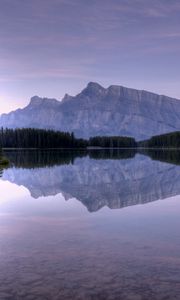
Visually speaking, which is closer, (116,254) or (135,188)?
(116,254)

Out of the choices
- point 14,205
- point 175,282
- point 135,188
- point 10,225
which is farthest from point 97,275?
point 135,188

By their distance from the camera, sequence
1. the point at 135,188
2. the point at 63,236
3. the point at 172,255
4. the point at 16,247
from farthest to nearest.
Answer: the point at 135,188
the point at 63,236
the point at 16,247
the point at 172,255

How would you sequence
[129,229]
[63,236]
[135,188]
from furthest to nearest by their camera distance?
[135,188]
[129,229]
[63,236]

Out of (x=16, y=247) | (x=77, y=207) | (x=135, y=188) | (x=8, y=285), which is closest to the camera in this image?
(x=8, y=285)

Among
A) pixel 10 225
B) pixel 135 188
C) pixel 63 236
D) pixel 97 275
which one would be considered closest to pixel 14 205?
pixel 10 225

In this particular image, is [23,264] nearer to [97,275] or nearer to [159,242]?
[97,275]

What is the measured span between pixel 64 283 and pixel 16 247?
5252 millimetres

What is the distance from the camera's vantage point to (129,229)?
22.3m

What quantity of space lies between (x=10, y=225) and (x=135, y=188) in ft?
70.8

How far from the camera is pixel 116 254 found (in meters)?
16.9

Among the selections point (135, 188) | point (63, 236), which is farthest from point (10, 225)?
point (135, 188)

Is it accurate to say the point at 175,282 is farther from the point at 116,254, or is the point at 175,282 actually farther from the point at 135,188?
the point at 135,188

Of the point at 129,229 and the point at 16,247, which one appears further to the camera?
the point at 129,229

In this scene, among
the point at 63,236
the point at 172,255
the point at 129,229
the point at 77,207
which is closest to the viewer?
the point at 172,255
